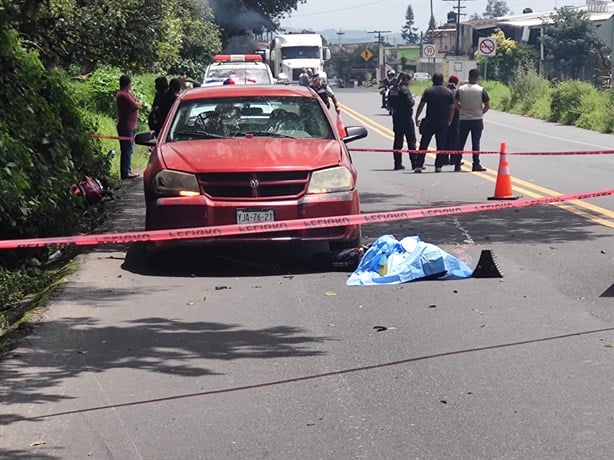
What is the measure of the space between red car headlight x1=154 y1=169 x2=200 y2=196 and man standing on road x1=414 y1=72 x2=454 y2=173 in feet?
33.7

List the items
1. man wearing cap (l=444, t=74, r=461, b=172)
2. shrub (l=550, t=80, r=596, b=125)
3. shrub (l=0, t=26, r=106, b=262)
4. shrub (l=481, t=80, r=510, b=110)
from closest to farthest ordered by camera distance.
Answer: shrub (l=0, t=26, r=106, b=262) → man wearing cap (l=444, t=74, r=461, b=172) → shrub (l=550, t=80, r=596, b=125) → shrub (l=481, t=80, r=510, b=110)

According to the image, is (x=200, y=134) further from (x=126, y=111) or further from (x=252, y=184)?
(x=126, y=111)

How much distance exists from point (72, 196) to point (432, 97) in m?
9.13

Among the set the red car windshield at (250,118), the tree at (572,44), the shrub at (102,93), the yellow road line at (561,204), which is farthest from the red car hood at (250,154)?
the tree at (572,44)

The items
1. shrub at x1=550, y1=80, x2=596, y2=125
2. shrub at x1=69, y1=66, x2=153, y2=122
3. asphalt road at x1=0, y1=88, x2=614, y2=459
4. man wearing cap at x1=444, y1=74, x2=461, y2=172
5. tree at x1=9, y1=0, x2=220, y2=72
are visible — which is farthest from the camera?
shrub at x1=550, y1=80, x2=596, y2=125

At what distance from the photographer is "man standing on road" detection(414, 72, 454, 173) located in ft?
64.4

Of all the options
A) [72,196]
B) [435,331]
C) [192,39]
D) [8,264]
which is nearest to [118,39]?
[72,196]

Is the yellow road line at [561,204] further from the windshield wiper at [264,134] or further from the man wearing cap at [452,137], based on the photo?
the windshield wiper at [264,134]

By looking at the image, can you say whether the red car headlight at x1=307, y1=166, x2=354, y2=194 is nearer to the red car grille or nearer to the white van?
the red car grille

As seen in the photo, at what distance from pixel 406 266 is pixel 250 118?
2.69 meters

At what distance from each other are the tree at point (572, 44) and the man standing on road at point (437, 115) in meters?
46.8

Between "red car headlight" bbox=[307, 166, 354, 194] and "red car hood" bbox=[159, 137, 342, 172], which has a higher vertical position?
A: "red car hood" bbox=[159, 137, 342, 172]

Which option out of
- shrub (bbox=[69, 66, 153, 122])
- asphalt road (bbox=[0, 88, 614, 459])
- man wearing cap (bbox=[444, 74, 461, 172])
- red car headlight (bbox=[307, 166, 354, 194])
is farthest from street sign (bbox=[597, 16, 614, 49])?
red car headlight (bbox=[307, 166, 354, 194])

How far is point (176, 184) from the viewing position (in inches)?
393
